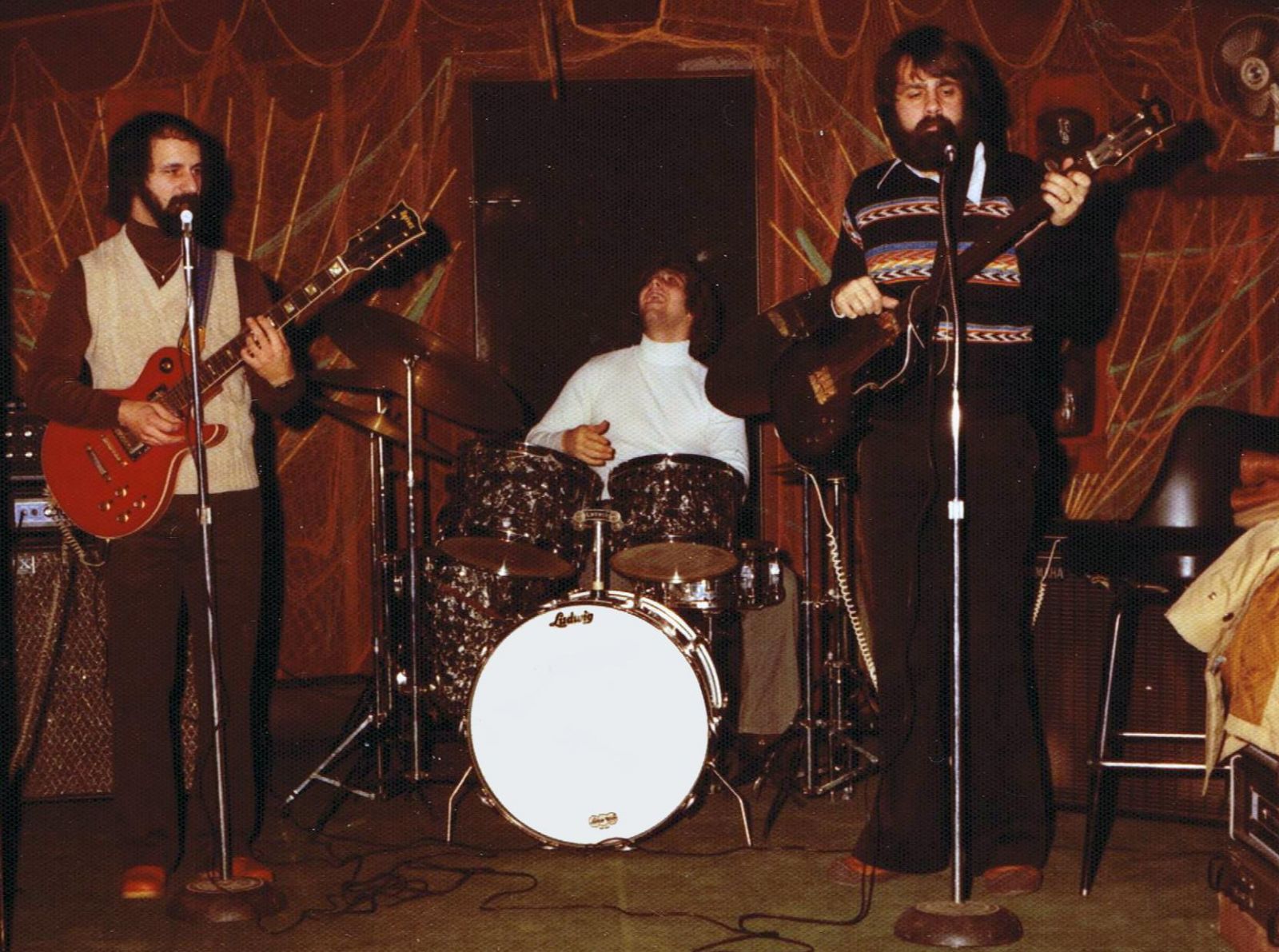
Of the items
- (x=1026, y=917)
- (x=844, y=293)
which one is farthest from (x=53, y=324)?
(x=1026, y=917)

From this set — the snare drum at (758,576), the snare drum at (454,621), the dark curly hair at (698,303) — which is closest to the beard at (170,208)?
the snare drum at (454,621)

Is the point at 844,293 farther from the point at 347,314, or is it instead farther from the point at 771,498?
the point at 771,498

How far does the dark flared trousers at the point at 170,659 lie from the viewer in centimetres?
389

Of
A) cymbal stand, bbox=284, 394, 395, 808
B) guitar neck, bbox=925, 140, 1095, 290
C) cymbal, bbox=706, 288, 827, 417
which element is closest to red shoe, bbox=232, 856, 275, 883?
cymbal stand, bbox=284, 394, 395, 808

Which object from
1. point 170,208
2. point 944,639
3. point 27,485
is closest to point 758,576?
point 944,639

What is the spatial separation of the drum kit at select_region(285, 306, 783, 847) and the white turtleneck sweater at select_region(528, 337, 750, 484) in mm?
503

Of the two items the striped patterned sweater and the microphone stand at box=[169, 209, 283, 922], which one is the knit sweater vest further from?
the striped patterned sweater

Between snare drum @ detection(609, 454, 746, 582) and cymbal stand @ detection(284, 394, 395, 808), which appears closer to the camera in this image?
snare drum @ detection(609, 454, 746, 582)

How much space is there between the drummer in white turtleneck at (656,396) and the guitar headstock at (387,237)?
112cm

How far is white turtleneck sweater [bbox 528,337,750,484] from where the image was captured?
16.7ft

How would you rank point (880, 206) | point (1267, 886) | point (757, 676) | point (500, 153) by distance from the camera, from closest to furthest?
point (1267, 886) → point (880, 206) → point (757, 676) → point (500, 153)

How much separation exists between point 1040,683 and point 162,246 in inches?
115

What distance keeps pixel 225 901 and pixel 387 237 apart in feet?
5.90

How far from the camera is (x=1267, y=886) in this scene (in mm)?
3029
